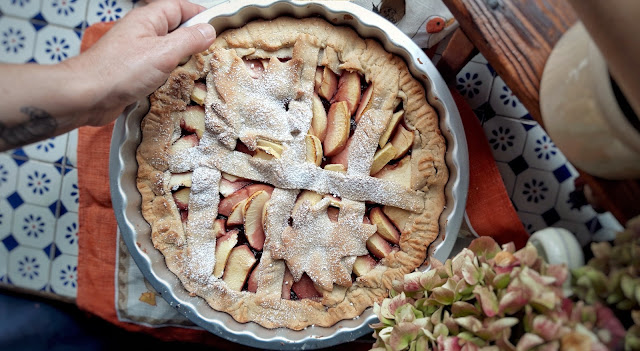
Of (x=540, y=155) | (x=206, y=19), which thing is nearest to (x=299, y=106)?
(x=206, y=19)

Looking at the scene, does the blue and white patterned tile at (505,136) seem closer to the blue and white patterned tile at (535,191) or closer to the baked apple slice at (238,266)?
the blue and white patterned tile at (535,191)

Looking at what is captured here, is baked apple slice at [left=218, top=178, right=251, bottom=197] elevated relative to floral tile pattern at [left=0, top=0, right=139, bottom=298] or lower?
elevated

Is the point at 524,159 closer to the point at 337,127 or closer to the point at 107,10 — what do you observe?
the point at 337,127

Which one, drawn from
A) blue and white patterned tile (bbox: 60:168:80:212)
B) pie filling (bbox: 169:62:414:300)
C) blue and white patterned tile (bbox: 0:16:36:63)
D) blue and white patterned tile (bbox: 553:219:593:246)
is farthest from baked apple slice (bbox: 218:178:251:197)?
blue and white patterned tile (bbox: 553:219:593:246)

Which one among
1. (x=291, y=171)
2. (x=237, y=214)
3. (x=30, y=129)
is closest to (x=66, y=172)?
(x=30, y=129)

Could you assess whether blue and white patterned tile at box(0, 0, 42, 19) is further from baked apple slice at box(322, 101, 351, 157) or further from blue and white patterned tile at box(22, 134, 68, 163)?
baked apple slice at box(322, 101, 351, 157)

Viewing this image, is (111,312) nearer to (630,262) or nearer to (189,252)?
(189,252)
